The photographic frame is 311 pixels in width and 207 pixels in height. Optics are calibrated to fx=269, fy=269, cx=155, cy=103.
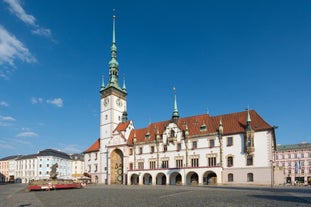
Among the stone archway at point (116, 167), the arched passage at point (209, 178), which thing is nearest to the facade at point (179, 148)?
the stone archway at point (116, 167)

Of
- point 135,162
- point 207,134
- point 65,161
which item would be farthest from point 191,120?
point 65,161

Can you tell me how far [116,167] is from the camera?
59.1 meters

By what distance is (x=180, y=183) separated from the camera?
48062 millimetres

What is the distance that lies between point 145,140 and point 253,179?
22.9m

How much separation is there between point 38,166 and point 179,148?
230ft

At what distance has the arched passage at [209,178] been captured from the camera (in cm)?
4459

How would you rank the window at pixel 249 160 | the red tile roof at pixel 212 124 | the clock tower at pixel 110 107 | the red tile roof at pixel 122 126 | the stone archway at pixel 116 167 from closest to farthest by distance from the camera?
the window at pixel 249 160 → the red tile roof at pixel 212 124 → the stone archway at pixel 116 167 → the red tile roof at pixel 122 126 → the clock tower at pixel 110 107

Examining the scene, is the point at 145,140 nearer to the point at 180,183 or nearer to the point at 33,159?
the point at 180,183

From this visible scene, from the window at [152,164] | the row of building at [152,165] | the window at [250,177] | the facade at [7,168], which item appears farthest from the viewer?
the facade at [7,168]

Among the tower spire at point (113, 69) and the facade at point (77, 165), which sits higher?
the tower spire at point (113, 69)

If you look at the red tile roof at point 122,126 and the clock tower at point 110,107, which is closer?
the red tile roof at point 122,126

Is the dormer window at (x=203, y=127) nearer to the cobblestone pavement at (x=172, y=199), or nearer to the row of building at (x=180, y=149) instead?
the row of building at (x=180, y=149)

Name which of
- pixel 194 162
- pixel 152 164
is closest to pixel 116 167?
pixel 152 164

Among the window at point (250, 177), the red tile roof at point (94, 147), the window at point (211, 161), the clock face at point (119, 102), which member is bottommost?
the window at point (250, 177)
